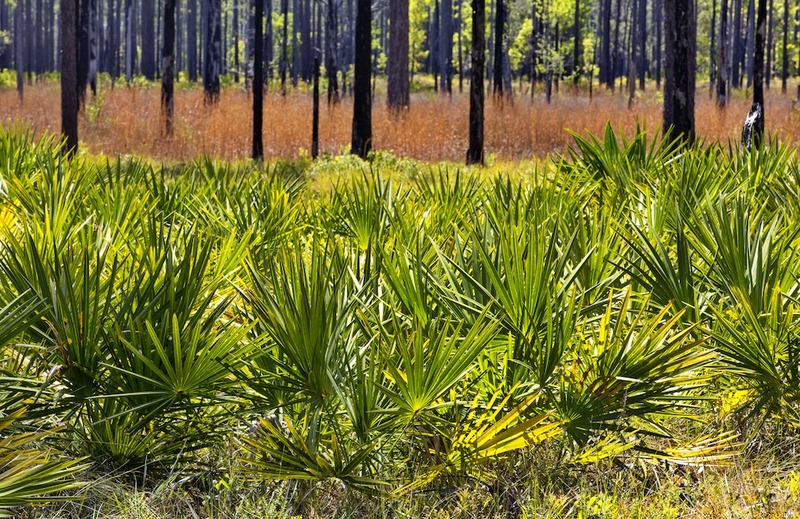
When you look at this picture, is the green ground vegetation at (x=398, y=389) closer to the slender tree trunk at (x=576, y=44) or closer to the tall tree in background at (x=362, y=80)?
the tall tree in background at (x=362, y=80)

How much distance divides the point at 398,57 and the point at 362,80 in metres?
5.54

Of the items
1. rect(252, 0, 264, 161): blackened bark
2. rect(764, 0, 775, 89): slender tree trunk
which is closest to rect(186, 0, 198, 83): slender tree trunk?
rect(764, 0, 775, 89): slender tree trunk

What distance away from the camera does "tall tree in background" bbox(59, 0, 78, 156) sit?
38.7 feet

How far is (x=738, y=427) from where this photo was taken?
3254 mm

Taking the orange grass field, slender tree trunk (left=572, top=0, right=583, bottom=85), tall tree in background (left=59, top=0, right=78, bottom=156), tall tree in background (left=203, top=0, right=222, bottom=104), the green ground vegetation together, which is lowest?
the green ground vegetation

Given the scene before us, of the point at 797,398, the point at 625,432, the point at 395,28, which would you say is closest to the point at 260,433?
the point at 625,432

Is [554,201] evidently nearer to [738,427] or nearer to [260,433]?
[738,427]

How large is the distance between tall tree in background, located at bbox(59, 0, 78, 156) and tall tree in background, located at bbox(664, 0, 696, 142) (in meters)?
6.69

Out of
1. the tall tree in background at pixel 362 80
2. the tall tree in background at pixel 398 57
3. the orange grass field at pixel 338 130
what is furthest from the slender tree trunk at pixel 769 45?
the tall tree in background at pixel 362 80

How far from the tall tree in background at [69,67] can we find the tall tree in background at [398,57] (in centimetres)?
769

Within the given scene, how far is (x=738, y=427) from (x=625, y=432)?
0.49 meters

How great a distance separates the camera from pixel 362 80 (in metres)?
14.0

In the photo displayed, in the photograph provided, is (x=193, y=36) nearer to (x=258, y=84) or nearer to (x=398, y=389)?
(x=258, y=84)

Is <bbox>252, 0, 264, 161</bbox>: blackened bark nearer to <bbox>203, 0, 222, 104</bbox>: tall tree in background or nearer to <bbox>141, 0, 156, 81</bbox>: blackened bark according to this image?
<bbox>203, 0, 222, 104</bbox>: tall tree in background
